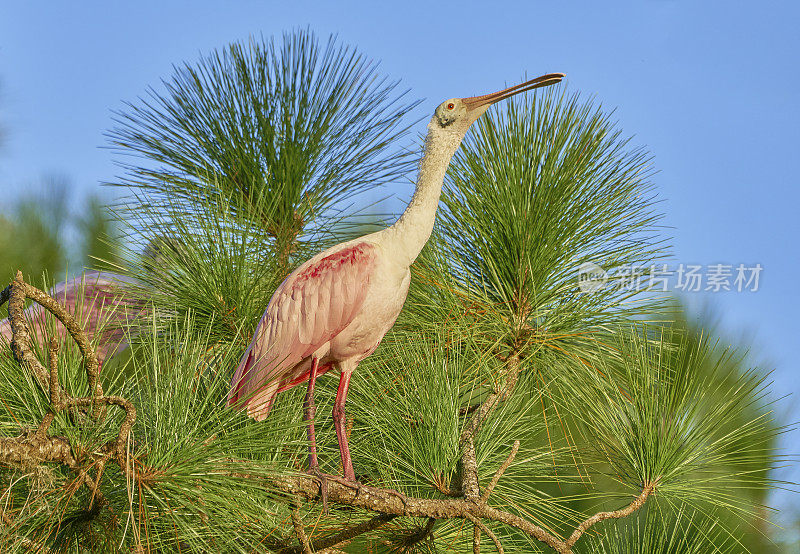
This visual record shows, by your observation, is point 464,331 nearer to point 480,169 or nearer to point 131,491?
point 480,169

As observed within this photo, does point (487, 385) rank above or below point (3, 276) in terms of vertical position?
above

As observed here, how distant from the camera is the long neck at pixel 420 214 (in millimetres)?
1847

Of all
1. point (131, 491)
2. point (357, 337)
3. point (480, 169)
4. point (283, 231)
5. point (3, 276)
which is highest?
point (480, 169)

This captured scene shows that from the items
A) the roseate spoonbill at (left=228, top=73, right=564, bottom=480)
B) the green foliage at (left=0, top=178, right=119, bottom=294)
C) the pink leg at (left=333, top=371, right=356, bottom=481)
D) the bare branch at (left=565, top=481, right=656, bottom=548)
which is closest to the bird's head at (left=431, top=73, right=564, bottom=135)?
the roseate spoonbill at (left=228, top=73, right=564, bottom=480)

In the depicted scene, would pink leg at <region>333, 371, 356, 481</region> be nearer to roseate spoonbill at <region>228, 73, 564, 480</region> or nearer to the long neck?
roseate spoonbill at <region>228, 73, 564, 480</region>

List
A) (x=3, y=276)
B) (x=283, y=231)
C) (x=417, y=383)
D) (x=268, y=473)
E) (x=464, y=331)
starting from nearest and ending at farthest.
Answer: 1. (x=268, y=473)
2. (x=417, y=383)
3. (x=464, y=331)
4. (x=283, y=231)
5. (x=3, y=276)

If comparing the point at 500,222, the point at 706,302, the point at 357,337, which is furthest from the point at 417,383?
the point at 706,302

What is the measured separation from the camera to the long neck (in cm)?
185

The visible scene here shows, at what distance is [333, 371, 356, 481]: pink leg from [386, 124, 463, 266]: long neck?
352 millimetres

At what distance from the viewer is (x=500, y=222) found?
7.43 feet

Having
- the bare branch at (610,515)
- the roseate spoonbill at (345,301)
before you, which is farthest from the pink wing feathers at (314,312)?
the bare branch at (610,515)

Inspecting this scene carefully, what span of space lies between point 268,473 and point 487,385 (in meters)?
1.13

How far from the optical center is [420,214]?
6.07ft

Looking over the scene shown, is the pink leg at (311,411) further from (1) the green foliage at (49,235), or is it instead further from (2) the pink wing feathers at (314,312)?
(1) the green foliage at (49,235)
